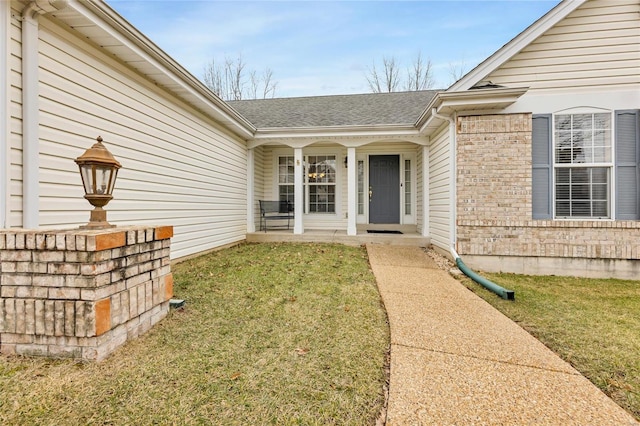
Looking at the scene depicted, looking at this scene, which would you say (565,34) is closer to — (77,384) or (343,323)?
(343,323)

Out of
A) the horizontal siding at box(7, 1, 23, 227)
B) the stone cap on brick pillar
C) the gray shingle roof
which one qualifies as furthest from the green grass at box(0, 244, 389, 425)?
the gray shingle roof

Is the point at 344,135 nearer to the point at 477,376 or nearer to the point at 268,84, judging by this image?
the point at 477,376

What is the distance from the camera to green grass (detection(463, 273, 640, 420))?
1.94 m

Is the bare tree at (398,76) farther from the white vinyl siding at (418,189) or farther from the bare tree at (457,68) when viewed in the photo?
the white vinyl siding at (418,189)

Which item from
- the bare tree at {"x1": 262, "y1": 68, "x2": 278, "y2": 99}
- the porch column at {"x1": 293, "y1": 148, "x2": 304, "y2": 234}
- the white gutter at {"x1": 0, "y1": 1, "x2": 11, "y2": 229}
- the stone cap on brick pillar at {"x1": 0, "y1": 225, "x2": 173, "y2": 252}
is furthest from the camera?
the bare tree at {"x1": 262, "y1": 68, "x2": 278, "y2": 99}

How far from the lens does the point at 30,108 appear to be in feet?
8.41

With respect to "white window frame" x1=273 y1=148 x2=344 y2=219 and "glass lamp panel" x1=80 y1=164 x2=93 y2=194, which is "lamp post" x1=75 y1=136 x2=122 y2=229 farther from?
"white window frame" x1=273 y1=148 x2=344 y2=219

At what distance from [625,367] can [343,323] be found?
2060mm

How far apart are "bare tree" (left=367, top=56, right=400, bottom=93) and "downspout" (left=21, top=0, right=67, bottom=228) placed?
1894cm

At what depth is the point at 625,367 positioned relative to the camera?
2.03 meters

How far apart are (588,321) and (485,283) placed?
1.16m

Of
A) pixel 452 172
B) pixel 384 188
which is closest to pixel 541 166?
pixel 452 172

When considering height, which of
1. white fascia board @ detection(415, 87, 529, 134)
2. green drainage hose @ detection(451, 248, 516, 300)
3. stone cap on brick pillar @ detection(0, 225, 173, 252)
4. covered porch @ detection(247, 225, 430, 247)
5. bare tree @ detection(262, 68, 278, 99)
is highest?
bare tree @ detection(262, 68, 278, 99)

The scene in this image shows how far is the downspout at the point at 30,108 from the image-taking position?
8.27 ft
